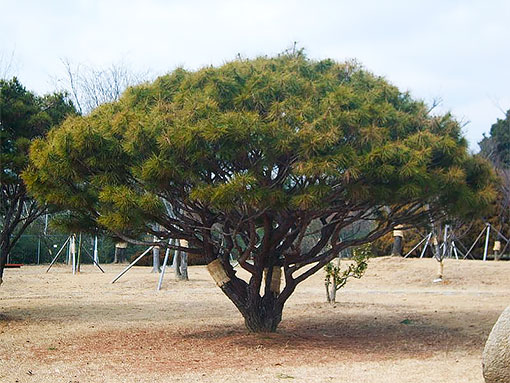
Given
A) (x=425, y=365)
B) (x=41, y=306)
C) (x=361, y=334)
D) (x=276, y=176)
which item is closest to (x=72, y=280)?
(x=41, y=306)

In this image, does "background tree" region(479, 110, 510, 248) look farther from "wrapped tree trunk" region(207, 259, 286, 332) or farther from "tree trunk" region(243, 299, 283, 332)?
"tree trunk" region(243, 299, 283, 332)

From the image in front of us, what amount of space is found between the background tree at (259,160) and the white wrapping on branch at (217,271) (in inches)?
0.9

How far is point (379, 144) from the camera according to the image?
874 cm

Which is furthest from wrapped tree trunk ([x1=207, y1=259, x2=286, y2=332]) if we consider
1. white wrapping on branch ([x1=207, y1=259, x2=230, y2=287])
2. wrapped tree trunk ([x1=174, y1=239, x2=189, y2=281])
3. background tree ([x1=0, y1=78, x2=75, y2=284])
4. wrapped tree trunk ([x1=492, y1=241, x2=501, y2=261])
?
wrapped tree trunk ([x1=492, y1=241, x2=501, y2=261])

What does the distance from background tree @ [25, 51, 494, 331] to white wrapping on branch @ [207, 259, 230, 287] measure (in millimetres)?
24

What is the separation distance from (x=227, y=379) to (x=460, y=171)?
4.52 metres

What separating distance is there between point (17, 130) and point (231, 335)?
5.91 m

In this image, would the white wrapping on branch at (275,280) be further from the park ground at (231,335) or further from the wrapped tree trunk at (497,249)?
the wrapped tree trunk at (497,249)

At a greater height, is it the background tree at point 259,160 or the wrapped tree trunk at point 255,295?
the background tree at point 259,160

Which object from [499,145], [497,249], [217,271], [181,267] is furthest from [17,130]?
[499,145]

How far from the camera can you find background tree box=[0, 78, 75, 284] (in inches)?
480

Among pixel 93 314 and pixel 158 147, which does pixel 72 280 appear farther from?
pixel 158 147

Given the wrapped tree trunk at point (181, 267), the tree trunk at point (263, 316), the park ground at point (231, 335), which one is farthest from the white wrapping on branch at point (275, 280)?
the wrapped tree trunk at point (181, 267)

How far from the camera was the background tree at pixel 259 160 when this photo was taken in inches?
327
